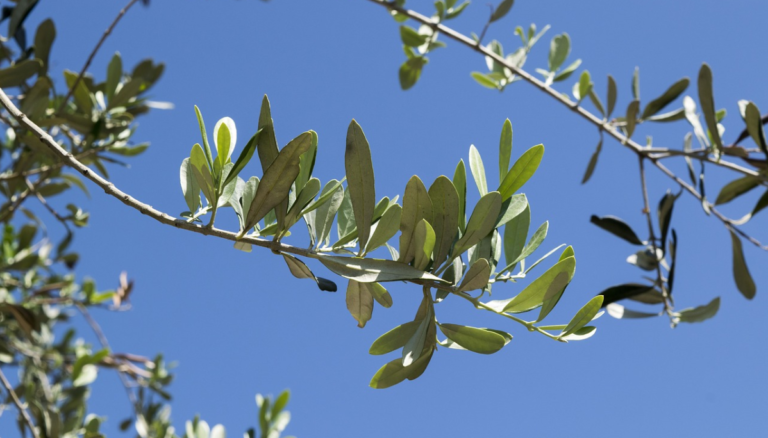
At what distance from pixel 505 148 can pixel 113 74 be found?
6.29 ft

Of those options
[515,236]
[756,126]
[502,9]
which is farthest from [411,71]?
[515,236]

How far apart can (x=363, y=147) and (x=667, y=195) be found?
131 cm

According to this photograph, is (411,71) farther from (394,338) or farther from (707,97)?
(394,338)

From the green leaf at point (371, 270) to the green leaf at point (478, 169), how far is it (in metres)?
0.17

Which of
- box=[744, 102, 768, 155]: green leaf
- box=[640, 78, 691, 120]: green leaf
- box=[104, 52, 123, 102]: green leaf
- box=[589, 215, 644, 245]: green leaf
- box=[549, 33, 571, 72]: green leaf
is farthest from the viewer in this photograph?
box=[549, 33, 571, 72]: green leaf

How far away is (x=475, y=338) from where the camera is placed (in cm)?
94

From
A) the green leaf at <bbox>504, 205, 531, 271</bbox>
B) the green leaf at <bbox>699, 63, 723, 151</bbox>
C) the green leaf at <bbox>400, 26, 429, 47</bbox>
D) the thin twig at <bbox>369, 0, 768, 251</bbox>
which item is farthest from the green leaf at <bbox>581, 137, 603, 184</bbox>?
the green leaf at <bbox>504, 205, 531, 271</bbox>

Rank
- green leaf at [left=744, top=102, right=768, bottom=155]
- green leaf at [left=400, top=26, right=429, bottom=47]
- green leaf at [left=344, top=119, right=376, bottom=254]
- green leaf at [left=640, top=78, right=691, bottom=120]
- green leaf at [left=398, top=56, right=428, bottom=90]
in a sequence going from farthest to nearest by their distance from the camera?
green leaf at [left=398, top=56, right=428, bottom=90]
green leaf at [left=400, top=26, right=429, bottom=47]
green leaf at [left=640, top=78, right=691, bottom=120]
green leaf at [left=744, top=102, right=768, bottom=155]
green leaf at [left=344, top=119, right=376, bottom=254]

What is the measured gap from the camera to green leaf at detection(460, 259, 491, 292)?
0.90 m

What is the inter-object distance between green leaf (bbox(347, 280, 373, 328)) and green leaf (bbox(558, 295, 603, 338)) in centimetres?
31

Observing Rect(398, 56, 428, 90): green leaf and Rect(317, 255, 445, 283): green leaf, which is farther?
Rect(398, 56, 428, 90): green leaf

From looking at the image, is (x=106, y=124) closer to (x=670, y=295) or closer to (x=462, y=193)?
(x=462, y=193)

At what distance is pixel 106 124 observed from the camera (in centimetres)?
240

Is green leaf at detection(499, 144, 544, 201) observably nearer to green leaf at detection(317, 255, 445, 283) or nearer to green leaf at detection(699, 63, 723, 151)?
green leaf at detection(317, 255, 445, 283)
